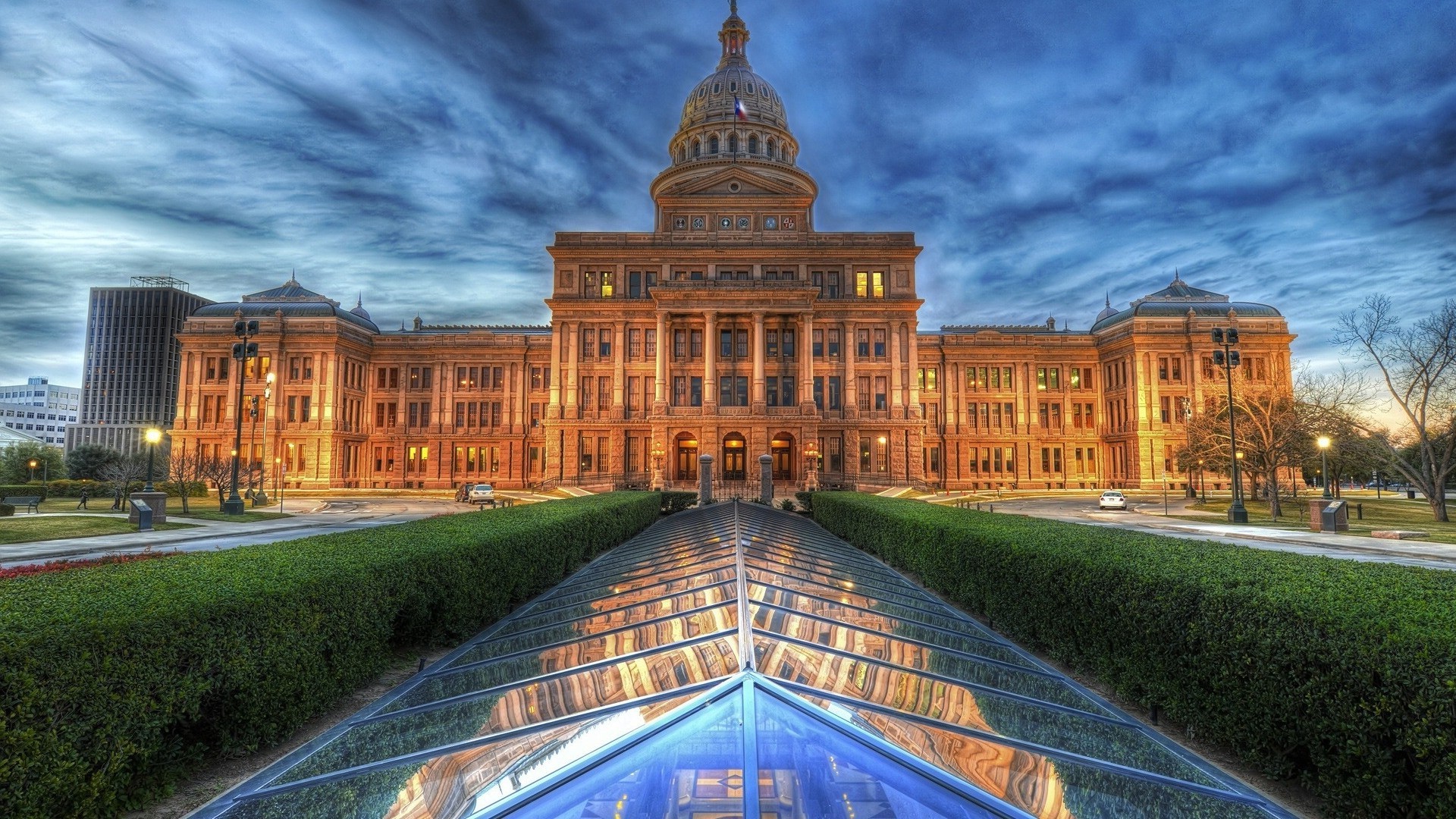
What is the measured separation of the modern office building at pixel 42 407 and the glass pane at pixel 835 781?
204 m

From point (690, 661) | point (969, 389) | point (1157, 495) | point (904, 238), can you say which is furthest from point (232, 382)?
point (1157, 495)

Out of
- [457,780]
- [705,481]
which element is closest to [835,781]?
[457,780]

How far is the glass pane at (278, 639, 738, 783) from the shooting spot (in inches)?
150

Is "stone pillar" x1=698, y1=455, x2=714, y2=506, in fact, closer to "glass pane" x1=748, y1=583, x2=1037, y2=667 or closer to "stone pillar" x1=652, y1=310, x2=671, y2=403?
"stone pillar" x1=652, y1=310, x2=671, y2=403

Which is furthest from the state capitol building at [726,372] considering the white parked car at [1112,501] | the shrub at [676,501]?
the shrub at [676,501]

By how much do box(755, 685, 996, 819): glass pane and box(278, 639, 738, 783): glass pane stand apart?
2.95 feet

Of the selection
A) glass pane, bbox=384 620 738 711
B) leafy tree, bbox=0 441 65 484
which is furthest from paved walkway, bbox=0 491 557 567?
leafy tree, bbox=0 441 65 484

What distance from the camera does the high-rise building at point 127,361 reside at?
122 m

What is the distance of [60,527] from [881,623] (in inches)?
1118

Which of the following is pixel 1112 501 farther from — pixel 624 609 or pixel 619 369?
pixel 624 609

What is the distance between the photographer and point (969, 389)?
68.3 m

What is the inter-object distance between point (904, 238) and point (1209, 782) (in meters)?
57.4

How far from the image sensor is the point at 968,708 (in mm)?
4125

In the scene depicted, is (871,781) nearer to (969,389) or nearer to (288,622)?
(288,622)
